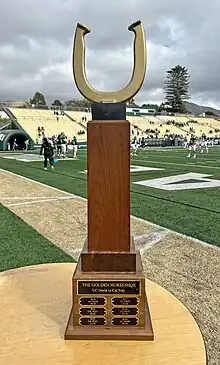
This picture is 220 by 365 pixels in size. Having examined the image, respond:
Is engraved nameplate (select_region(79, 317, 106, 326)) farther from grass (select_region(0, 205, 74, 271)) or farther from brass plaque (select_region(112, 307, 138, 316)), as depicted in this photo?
grass (select_region(0, 205, 74, 271))

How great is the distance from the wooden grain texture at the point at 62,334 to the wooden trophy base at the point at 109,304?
9 cm

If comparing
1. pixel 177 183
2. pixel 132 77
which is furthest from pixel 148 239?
pixel 177 183

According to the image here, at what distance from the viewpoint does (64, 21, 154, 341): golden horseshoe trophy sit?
1998 millimetres

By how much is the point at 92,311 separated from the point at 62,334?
0.20 m

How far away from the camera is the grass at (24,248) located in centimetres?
457

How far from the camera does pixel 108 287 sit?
6.57 ft

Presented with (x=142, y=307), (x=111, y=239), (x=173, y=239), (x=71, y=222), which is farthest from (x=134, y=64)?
(x=71, y=222)

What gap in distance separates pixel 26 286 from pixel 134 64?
5.39 ft

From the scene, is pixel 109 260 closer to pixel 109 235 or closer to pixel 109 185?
pixel 109 235

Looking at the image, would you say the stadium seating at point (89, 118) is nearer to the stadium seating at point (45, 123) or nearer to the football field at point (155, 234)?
the stadium seating at point (45, 123)

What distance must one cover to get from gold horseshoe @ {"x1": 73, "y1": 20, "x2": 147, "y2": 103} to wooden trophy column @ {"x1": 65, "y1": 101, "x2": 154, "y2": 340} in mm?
148

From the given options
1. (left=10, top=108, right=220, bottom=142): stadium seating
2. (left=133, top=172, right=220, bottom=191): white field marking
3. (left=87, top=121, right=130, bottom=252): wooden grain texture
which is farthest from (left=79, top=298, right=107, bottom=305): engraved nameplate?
(left=10, top=108, right=220, bottom=142): stadium seating

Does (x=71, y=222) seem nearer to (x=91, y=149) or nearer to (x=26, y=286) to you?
(x=26, y=286)

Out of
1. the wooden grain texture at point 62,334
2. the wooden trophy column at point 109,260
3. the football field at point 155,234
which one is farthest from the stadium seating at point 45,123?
the wooden trophy column at point 109,260
